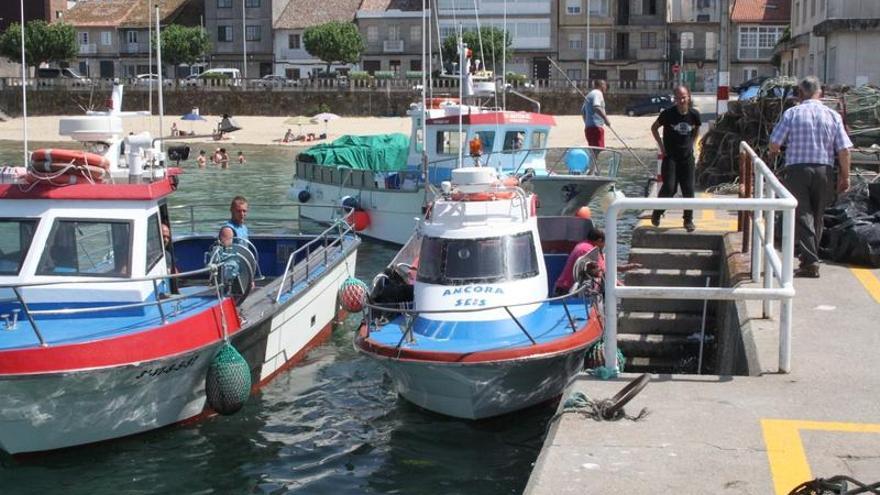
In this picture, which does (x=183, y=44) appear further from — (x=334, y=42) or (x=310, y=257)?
(x=310, y=257)

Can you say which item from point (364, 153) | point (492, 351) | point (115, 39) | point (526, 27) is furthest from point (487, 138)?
point (115, 39)

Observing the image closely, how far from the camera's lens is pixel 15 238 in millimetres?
11672

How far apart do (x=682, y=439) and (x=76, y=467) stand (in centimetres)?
603

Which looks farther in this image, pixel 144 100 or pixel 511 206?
pixel 144 100

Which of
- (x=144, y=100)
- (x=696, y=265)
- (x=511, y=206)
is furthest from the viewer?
(x=144, y=100)

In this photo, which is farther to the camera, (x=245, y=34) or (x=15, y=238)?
(x=245, y=34)

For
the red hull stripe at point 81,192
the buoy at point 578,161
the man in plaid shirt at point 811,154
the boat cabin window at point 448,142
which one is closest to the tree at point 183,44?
the boat cabin window at point 448,142

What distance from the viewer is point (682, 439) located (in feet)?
23.3

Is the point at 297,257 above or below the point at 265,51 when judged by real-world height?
below

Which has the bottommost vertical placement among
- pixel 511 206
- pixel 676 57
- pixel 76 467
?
pixel 76 467

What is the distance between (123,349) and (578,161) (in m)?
14.3

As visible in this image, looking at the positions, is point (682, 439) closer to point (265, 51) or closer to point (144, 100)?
point (144, 100)

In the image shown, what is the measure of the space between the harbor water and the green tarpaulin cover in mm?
15432

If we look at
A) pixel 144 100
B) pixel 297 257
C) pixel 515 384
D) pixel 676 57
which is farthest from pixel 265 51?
pixel 515 384
